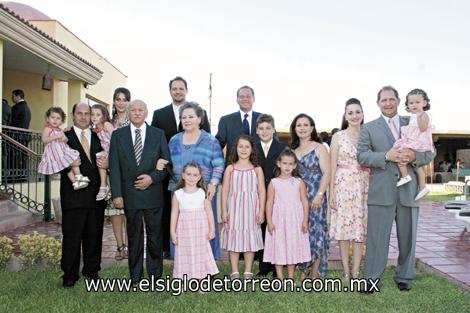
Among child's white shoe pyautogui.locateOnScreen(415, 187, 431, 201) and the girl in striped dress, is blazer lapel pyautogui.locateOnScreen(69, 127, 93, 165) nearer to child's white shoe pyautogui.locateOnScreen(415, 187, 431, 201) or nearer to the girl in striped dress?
the girl in striped dress

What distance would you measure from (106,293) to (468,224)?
563 centimetres

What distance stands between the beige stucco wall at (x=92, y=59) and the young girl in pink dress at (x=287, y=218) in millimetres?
10621

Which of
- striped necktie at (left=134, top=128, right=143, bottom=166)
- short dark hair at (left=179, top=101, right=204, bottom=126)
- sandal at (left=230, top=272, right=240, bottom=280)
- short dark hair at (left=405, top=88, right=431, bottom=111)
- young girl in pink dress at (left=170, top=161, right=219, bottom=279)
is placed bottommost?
sandal at (left=230, top=272, right=240, bottom=280)

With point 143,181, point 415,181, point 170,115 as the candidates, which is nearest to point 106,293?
point 143,181

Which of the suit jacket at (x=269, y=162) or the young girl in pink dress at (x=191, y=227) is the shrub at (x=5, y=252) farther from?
the suit jacket at (x=269, y=162)

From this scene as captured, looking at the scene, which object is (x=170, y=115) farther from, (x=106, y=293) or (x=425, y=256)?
(x=425, y=256)

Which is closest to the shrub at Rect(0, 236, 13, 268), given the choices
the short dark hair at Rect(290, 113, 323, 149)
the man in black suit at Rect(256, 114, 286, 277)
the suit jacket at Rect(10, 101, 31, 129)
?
the man in black suit at Rect(256, 114, 286, 277)

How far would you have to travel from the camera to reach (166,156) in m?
4.30

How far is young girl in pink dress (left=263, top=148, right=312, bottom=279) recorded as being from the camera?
422 cm

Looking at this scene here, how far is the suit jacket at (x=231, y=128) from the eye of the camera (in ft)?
16.4

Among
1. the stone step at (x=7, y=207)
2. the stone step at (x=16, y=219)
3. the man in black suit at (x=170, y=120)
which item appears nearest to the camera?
the man in black suit at (x=170, y=120)

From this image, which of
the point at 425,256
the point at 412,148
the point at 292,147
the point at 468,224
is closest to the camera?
the point at 412,148

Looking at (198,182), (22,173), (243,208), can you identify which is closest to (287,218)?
(243,208)

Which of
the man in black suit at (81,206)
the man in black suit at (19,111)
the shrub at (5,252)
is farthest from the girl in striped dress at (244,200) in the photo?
the man in black suit at (19,111)
